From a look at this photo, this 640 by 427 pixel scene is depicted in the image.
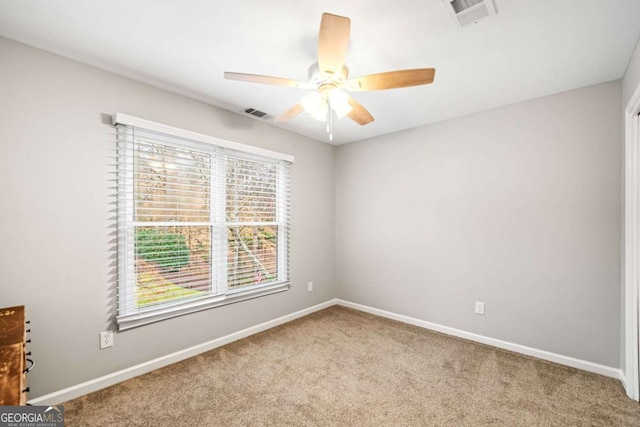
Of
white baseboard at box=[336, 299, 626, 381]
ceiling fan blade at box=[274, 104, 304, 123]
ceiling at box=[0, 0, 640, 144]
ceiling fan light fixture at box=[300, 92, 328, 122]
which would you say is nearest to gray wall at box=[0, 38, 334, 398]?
ceiling at box=[0, 0, 640, 144]

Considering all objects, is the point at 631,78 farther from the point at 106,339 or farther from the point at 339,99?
the point at 106,339

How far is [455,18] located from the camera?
163 centimetres

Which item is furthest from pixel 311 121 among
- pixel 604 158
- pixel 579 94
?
pixel 604 158

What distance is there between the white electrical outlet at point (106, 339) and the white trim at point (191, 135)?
5.26 ft

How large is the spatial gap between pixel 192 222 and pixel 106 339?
1.09 m

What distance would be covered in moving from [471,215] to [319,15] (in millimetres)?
2414

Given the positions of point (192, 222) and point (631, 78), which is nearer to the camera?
point (631, 78)

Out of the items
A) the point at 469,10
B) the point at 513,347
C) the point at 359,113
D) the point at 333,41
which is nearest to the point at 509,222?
the point at 513,347

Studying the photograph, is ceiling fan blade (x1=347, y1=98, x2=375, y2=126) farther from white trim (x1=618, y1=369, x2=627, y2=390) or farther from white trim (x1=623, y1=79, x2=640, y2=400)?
white trim (x1=618, y1=369, x2=627, y2=390)

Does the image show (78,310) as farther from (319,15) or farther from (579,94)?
(579,94)

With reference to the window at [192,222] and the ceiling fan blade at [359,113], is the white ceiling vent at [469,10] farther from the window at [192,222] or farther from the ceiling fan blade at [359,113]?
the window at [192,222]

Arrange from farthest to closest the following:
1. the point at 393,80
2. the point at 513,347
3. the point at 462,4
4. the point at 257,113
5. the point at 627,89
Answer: the point at 257,113 < the point at 513,347 < the point at 627,89 < the point at 393,80 < the point at 462,4

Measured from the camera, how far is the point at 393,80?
5.46 feet

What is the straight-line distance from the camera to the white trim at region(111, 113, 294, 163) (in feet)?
7.25
